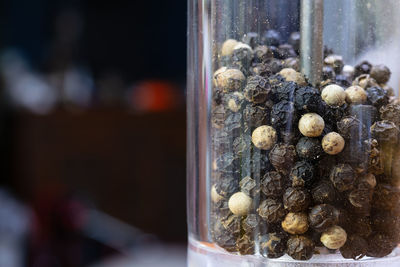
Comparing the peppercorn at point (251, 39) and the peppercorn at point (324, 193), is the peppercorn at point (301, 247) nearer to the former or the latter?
the peppercorn at point (324, 193)

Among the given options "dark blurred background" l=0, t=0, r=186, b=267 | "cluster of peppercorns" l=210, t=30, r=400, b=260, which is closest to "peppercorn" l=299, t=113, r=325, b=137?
"cluster of peppercorns" l=210, t=30, r=400, b=260

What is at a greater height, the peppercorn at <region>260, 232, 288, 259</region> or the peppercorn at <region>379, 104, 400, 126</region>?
the peppercorn at <region>379, 104, 400, 126</region>

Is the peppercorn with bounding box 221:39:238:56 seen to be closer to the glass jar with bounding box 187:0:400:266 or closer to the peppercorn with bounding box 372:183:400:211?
the glass jar with bounding box 187:0:400:266

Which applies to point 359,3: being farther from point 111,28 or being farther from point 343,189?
point 111,28

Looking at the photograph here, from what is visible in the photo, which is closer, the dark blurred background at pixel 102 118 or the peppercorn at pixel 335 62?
the peppercorn at pixel 335 62

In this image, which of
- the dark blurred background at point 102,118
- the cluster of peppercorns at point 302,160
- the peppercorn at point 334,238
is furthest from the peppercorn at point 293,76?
the dark blurred background at point 102,118
